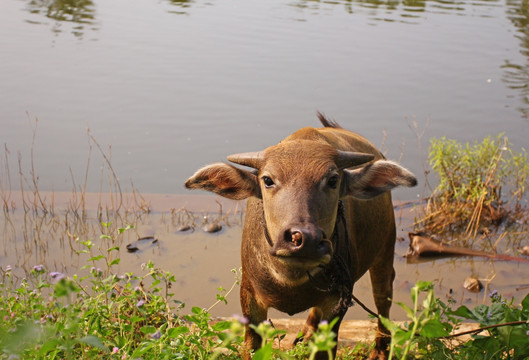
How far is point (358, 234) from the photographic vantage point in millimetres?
4250

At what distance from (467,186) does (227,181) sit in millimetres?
4380

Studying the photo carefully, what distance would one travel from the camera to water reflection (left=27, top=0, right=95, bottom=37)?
51.4 feet

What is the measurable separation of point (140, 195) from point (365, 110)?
16.5 feet

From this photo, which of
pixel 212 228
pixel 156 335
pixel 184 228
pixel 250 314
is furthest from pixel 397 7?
pixel 156 335

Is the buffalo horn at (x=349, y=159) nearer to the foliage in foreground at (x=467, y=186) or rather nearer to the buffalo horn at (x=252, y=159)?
the buffalo horn at (x=252, y=159)

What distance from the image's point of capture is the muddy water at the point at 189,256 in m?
5.93

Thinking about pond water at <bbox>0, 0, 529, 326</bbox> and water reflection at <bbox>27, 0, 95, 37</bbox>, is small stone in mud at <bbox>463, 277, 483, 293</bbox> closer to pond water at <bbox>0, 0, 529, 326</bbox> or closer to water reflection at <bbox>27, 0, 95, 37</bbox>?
pond water at <bbox>0, 0, 529, 326</bbox>

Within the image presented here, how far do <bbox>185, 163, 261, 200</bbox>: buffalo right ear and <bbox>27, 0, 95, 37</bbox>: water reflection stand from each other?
12.3 metres

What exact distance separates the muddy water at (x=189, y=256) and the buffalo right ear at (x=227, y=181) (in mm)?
2134

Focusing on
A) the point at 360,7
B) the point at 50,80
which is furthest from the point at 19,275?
the point at 360,7

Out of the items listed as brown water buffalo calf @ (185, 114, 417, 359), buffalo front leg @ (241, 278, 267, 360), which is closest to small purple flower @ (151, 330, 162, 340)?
brown water buffalo calf @ (185, 114, 417, 359)

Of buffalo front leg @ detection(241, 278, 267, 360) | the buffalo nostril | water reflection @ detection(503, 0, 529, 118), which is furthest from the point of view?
water reflection @ detection(503, 0, 529, 118)

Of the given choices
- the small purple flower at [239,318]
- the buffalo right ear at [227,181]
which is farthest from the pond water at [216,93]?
the small purple flower at [239,318]

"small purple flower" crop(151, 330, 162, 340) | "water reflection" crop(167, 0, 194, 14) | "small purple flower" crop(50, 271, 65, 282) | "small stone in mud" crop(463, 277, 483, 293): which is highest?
"small purple flower" crop(50, 271, 65, 282)
